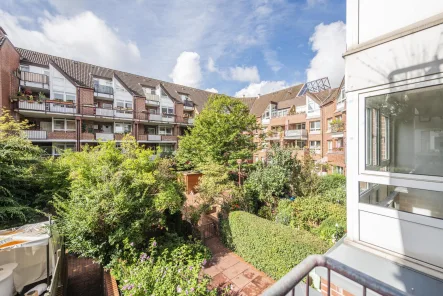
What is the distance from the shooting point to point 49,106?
17.7 m

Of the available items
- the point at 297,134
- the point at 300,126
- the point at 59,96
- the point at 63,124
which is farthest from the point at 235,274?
the point at 59,96

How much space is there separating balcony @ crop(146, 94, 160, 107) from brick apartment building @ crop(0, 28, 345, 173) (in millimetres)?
64

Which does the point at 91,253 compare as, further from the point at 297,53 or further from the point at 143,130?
the point at 143,130

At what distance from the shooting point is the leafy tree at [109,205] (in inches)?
211

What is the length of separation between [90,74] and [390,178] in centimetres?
2803

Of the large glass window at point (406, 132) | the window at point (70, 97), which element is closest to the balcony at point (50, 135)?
the window at point (70, 97)

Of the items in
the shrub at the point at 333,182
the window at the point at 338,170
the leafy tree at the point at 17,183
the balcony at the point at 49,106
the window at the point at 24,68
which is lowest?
the shrub at the point at 333,182

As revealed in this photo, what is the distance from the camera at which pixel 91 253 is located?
541cm

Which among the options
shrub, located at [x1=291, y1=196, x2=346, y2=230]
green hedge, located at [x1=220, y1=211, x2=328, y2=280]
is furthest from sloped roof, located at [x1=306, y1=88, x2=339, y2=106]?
green hedge, located at [x1=220, y1=211, x2=328, y2=280]

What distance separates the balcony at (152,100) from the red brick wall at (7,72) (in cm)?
1213

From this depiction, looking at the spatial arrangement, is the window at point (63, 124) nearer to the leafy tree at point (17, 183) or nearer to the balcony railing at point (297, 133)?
the leafy tree at point (17, 183)

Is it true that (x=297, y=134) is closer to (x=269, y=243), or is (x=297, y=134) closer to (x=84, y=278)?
(x=269, y=243)

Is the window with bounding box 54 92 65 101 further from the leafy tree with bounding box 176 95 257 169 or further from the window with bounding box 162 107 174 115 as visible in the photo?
the leafy tree with bounding box 176 95 257 169

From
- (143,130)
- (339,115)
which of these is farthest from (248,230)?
(143,130)
